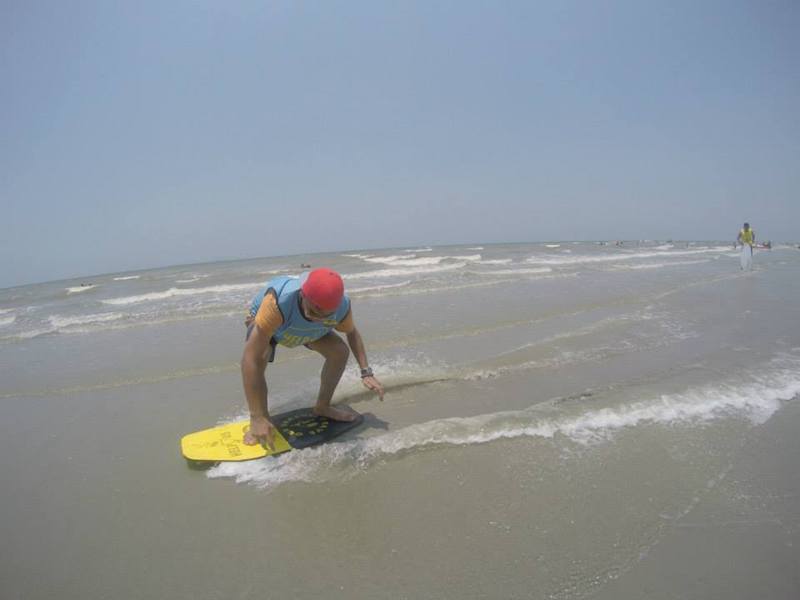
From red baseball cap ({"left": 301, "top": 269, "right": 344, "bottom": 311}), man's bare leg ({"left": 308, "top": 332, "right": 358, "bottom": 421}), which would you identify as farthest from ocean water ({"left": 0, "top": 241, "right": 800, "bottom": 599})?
red baseball cap ({"left": 301, "top": 269, "right": 344, "bottom": 311})

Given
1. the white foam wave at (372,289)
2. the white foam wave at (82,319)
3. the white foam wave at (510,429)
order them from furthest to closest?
the white foam wave at (372,289)
the white foam wave at (82,319)
the white foam wave at (510,429)

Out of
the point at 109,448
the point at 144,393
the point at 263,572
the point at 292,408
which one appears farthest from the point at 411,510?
the point at 144,393

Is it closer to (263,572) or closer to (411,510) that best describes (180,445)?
(263,572)

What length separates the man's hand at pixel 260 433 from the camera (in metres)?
3.15

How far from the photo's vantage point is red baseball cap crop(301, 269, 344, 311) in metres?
2.67

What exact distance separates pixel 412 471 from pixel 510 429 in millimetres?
997

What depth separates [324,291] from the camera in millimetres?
2668

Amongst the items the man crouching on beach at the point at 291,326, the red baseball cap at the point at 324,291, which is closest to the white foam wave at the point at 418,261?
the man crouching on beach at the point at 291,326

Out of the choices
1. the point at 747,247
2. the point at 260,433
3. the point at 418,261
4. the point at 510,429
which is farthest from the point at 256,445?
the point at 418,261

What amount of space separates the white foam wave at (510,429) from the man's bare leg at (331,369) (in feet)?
1.60

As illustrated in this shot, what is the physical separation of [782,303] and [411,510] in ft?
33.7

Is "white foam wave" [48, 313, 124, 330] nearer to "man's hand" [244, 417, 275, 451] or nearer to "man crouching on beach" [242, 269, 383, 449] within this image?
"man's hand" [244, 417, 275, 451]

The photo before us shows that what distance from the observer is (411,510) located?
2.46 metres

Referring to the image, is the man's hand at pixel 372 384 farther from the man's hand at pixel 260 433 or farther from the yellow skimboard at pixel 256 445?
the man's hand at pixel 260 433
